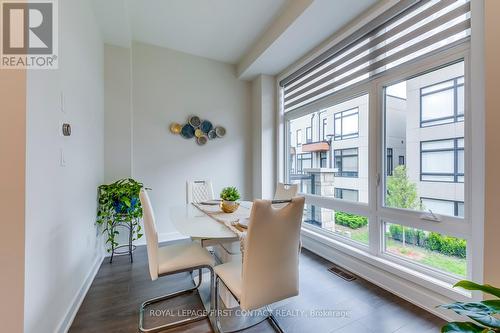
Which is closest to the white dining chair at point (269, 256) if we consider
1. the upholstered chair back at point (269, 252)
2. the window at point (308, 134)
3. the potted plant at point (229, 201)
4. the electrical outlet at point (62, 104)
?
the upholstered chair back at point (269, 252)

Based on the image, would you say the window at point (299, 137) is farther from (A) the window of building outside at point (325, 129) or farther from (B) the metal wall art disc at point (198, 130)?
(B) the metal wall art disc at point (198, 130)

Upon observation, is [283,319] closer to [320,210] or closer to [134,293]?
[134,293]

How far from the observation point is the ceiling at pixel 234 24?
2.55 metres

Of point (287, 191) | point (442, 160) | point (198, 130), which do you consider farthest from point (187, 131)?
point (442, 160)

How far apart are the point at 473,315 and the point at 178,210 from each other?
2230 millimetres

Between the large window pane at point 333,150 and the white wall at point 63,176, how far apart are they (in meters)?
2.81

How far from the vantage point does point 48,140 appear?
1456 millimetres

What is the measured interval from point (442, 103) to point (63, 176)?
10.1ft

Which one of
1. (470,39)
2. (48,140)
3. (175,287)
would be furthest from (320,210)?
(48,140)

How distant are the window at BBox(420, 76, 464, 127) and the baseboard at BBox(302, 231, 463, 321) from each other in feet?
4.70

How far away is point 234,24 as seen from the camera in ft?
10.3

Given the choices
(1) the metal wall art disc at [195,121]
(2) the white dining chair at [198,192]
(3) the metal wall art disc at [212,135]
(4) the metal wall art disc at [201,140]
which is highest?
(1) the metal wall art disc at [195,121]

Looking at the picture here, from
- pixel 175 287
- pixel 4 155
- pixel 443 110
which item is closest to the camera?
pixel 4 155

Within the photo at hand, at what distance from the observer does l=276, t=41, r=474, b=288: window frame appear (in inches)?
68.0
